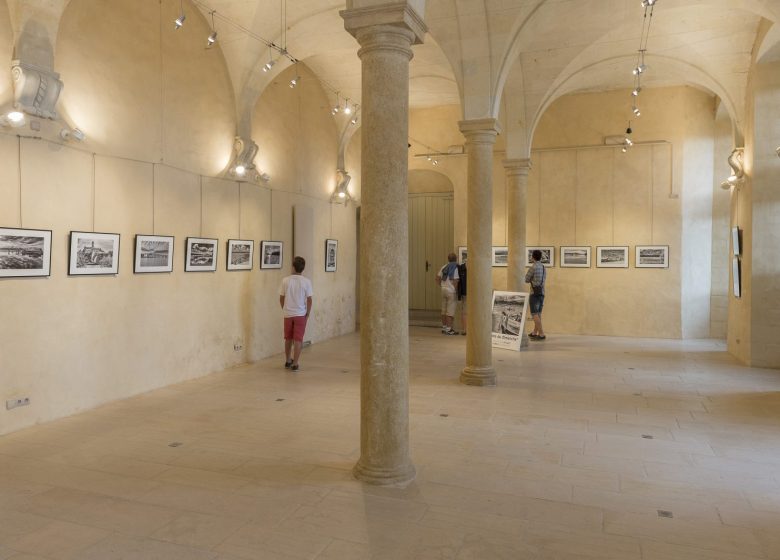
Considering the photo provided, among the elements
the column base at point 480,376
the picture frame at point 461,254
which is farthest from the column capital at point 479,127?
the picture frame at point 461,254

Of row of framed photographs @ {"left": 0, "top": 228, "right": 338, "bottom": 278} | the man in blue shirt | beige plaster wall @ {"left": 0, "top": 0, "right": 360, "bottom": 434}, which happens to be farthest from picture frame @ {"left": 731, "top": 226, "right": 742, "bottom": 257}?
row of framed photographs @ {"left": 0, "top": 228, "right": 338, "bottom": 278}

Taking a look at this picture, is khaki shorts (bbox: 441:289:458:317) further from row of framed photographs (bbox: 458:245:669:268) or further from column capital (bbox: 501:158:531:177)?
column capital (bbox: 501:158:531:177)

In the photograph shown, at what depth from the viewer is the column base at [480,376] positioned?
830 cm

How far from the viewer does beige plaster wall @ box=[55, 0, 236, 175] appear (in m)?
7.07

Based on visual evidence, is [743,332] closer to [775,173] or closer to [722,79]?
[775,173]

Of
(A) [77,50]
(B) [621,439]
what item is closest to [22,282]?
(A) [77,50]

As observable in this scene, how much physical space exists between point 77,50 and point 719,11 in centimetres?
969

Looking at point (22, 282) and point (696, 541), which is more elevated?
point (22, 282)

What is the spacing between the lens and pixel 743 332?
10508 millimetres

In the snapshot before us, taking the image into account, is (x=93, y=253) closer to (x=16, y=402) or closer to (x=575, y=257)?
(x=16, y=402)

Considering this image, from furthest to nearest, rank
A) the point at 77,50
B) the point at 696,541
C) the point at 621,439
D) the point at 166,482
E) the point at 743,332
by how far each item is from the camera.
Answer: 1. the point at 743,332
2. the point at 77,50
3. the point at 621,439
4. the point at 166,482
5. the point at 696,541

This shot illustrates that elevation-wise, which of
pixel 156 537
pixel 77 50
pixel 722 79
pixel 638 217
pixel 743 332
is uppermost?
pixel 722 79

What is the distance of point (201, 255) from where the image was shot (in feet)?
29.6

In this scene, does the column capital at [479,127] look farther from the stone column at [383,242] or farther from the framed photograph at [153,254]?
the framed photograph at [153,254]
